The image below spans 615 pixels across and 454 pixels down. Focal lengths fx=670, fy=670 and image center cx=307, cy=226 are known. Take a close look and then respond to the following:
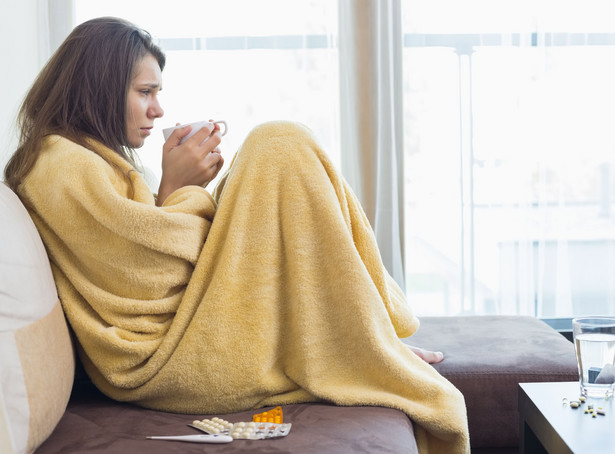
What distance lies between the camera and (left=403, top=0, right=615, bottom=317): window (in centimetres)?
293

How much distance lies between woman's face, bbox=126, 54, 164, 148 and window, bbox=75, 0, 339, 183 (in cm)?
144

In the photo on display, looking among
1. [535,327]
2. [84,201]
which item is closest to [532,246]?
[535,327]

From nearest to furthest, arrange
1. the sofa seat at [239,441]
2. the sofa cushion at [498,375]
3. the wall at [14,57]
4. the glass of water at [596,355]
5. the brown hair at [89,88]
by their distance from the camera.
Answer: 1. the sofa seat at [239,441]
2. the glass of water at [596,355]
3. the brown hair at [89,88]
4. the sofa cushion at [498,375]
5. the wall at [14,57]

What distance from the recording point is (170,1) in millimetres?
2932

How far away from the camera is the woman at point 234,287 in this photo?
3.89 feet

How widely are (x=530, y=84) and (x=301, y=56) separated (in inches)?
39.9

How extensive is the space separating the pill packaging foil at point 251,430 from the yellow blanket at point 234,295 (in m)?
0.10

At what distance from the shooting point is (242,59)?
9.68ft

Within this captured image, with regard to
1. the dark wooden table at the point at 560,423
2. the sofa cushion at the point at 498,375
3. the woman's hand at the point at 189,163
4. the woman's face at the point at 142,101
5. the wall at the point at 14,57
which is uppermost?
the wall at the point at 14,57

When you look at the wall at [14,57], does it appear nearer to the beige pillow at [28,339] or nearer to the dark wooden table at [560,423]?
the beige pillow at [28,339]

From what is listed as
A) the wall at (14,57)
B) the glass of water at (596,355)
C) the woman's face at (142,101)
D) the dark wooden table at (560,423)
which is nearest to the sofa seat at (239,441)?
the dark wooden table at (560,423)

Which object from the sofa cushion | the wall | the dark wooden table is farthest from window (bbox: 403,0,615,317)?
the dark wooden table

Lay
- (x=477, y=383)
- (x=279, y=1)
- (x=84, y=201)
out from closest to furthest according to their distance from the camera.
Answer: (x=84, y=201) → (x=477, y=383) → (x=279, y=1)

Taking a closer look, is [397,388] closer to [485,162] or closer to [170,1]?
[485,162]
